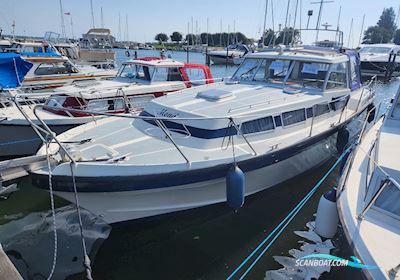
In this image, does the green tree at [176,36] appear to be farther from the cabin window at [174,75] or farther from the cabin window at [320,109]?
the cabin window at [320,109]

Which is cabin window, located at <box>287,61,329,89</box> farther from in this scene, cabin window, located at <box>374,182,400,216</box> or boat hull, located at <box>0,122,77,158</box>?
boat hull, located at <box>0,122,77,158</box>

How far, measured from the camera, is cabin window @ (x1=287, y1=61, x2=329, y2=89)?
289 inches

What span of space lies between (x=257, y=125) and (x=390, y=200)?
2.61m

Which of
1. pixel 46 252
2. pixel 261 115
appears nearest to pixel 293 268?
pixel 261 115

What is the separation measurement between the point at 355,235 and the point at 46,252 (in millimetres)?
4506

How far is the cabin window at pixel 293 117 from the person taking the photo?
243 inches

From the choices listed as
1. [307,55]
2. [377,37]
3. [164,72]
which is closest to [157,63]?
[164,72]

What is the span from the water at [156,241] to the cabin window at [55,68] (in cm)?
777

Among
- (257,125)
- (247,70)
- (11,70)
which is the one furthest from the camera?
(11,70)

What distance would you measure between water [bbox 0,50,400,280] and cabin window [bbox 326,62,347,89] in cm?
294

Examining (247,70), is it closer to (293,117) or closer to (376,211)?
(293,117)

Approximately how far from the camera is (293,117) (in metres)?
6.32

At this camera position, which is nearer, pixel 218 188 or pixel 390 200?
pixel 390 200

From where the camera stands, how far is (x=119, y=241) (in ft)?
17.5
